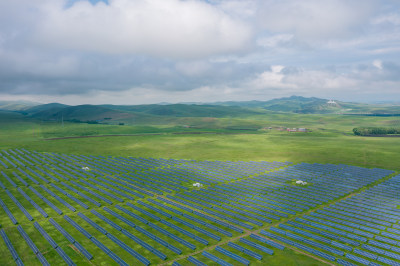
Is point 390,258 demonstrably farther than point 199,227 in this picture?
No

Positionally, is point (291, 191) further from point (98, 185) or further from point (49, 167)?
point (49, 167)

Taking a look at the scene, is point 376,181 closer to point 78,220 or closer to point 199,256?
point 199,256

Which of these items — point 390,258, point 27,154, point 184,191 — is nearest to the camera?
point 390,258

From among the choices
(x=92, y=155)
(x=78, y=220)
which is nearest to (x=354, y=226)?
(x=78, y=220)

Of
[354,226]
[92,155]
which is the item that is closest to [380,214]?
[354,226]

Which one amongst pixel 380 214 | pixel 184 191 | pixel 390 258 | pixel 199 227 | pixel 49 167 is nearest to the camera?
pixel 390 258

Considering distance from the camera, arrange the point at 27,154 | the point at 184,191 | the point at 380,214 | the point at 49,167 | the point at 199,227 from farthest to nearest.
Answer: the point at 27,154 < the point at 49,167 < the point at 184,191 < the point at 380,214 < the point at 199,227
